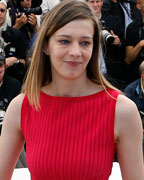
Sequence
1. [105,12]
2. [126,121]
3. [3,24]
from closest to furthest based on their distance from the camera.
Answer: [126,121] < [3,24] < [105,12]

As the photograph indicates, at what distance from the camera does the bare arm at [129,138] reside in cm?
126

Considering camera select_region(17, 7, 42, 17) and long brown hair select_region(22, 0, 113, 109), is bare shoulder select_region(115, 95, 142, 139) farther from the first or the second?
camera select_region(17, 7, 42, 17)

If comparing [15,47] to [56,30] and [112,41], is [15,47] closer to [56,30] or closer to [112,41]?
[112,41]

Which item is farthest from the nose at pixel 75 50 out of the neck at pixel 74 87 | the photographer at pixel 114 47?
the photographer at pixel 114 47

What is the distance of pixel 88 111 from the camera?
135cm

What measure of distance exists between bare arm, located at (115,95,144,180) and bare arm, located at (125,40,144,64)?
300 centimetres

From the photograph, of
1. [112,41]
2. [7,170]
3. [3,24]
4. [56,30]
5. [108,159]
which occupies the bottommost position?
[112,41]

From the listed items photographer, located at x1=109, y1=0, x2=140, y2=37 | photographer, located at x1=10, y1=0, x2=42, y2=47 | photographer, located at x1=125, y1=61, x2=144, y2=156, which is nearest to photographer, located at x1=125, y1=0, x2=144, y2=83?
photographer, located at x1=109, y1=0, x2=140, y2=37

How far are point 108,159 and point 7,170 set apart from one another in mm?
391

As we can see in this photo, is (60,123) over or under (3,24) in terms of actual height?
over

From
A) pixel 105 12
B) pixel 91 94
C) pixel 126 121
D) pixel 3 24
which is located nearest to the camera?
pixel 126 121

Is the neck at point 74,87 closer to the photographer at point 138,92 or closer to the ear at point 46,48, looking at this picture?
the ear at point 46,48

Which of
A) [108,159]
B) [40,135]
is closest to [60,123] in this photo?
[40,135]

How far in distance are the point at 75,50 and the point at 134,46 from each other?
315cm
